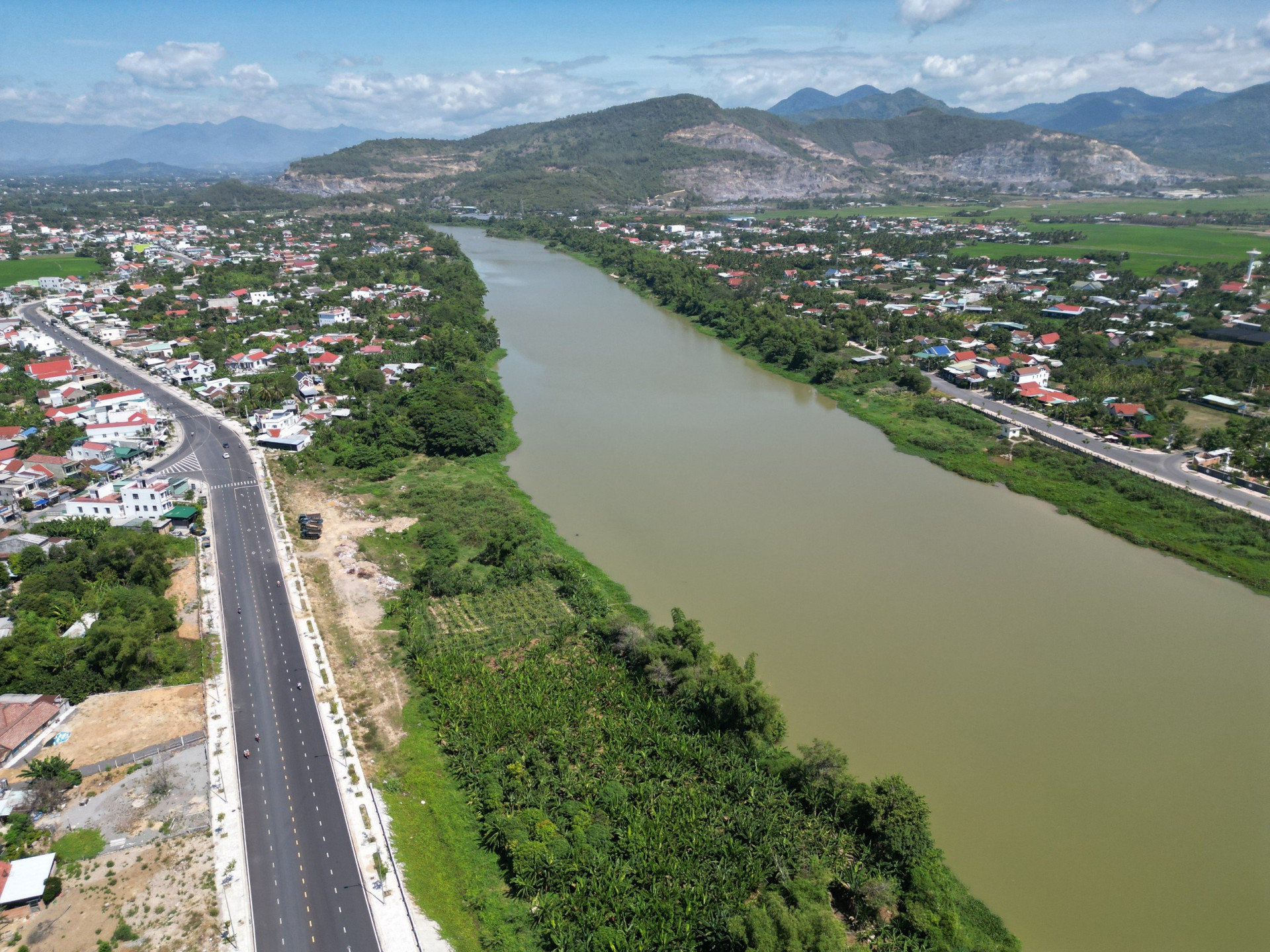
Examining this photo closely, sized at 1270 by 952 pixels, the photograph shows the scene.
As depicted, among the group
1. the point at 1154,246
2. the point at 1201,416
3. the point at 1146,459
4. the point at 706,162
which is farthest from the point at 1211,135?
the point at 1146,459

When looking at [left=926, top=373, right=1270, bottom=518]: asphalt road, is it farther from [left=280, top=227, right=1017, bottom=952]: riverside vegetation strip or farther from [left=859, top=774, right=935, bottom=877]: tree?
[left=280, top=227, right=1017, bottom=952]: riverside vegetation strip

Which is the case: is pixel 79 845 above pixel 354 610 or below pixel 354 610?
above

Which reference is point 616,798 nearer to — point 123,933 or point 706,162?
point 123,933

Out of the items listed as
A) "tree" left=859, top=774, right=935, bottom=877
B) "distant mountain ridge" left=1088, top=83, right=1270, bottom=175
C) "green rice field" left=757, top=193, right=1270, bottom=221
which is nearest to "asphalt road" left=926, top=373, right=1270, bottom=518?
"tree" left=859, top=774, right=935, bottom=877

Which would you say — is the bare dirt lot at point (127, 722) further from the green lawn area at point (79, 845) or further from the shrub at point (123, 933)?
the shrub at point (123, 933)

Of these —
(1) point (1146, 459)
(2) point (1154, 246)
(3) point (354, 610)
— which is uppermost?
(2) point (1154, 246)

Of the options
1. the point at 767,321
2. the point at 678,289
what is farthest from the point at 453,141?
the point at 767,321
